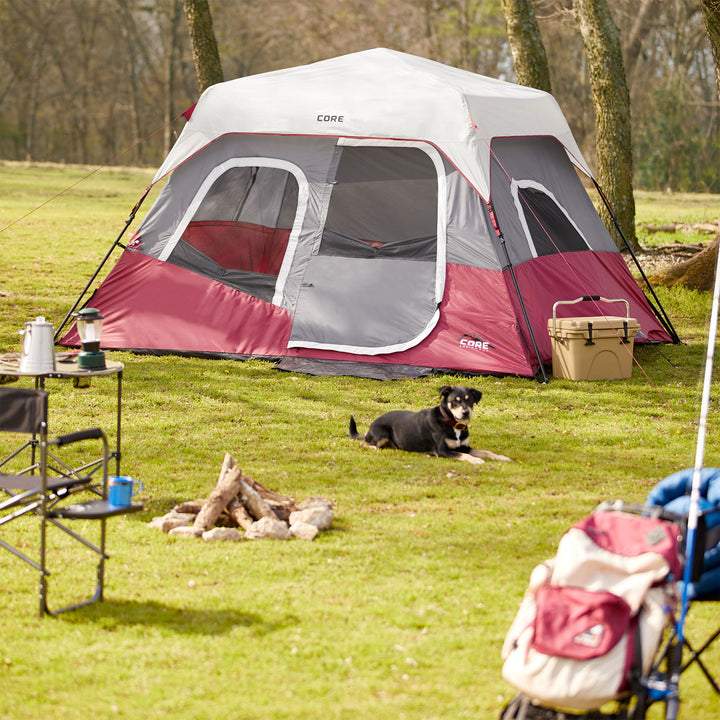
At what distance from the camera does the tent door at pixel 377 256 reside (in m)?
8.77

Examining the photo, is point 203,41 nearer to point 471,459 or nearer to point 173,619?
point 471,459

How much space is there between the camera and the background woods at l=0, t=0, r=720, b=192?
96.7 ft

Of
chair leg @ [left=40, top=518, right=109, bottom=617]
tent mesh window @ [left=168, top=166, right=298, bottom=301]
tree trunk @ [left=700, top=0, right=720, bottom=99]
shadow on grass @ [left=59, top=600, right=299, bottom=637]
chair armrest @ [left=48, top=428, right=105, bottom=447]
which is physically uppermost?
tree trunk @ [left=700, top=0, right=720, bottom=99]

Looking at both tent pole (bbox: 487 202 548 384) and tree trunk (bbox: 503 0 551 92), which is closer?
tent pole (bbox: 487 202 548 384)

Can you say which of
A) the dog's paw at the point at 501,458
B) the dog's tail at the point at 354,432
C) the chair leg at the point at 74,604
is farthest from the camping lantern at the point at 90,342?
the dog's paw at the point at 501,458

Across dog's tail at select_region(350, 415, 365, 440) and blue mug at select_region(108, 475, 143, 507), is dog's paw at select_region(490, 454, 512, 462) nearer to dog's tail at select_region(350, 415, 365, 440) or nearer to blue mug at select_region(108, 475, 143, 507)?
dog's tail at select_region(350, 415, 365, 440)

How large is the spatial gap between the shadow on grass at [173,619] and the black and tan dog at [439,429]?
97.4 inches

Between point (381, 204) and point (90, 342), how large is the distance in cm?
445

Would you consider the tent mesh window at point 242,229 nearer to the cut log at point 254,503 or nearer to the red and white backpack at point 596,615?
the cut log at point 254,503

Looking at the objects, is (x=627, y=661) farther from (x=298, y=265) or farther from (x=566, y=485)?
(x=298, y=265)

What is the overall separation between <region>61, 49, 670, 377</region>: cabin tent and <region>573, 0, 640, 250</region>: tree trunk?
3404 millimetres

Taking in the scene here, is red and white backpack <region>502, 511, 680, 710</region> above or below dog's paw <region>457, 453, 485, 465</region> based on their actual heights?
above

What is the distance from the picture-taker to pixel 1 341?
377 inches

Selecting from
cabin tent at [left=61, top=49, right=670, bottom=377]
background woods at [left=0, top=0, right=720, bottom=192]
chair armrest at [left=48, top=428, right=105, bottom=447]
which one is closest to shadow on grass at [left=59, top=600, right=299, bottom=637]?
chair armrest at [left=48, top=428, right=105, bottom=447]
